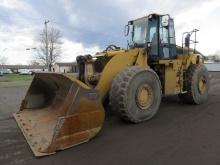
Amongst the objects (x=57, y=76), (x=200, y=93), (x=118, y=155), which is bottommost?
(x=118, y=155)

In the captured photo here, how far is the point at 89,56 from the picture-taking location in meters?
7.70

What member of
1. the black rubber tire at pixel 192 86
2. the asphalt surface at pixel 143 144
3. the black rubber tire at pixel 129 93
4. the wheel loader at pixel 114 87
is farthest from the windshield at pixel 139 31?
the asphalt surface at pixel 143 144

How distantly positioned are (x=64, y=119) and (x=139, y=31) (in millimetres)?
4188

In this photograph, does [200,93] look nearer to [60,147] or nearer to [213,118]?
[213,118]

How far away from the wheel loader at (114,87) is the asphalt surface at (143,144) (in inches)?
8.8

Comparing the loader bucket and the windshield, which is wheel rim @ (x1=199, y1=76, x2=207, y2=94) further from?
the loader bucket

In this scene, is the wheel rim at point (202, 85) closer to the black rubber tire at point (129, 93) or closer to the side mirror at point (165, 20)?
the side mirror at point (165, 20)

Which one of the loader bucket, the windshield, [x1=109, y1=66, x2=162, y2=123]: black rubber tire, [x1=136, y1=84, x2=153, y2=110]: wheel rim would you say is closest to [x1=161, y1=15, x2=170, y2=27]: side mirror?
the windshield

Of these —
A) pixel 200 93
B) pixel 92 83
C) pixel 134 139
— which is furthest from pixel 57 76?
pixel 200 93

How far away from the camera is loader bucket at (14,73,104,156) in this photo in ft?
18.1

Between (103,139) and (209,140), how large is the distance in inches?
78.2

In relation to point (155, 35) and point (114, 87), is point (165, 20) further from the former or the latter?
point (114, 87)

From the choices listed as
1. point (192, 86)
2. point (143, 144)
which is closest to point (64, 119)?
point (143, 144)

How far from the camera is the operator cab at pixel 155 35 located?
846cm
